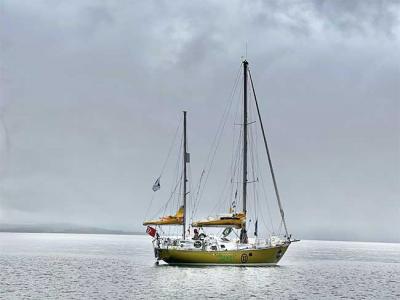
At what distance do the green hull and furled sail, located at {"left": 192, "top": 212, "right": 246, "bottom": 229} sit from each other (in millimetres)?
4496

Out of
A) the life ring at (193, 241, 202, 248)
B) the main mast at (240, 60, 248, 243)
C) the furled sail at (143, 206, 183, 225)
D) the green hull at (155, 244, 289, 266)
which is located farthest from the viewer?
the furled sail at (143, 206, 183, 225)

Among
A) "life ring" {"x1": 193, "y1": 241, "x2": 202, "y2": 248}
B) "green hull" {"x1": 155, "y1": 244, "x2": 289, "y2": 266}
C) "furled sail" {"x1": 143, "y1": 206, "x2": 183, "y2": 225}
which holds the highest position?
"furled sail" {"x1": 143, "y1": 206, "x2": 183, "y2": 225}

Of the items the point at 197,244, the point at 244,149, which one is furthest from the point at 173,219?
the point at 244,149

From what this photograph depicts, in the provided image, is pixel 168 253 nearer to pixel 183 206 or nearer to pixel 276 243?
pixel 183 206

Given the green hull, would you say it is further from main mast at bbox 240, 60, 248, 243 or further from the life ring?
main mast at bbox 240, 60, 248, 243

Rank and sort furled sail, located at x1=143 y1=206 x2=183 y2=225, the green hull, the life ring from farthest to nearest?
furled sail, located at x1=143 y1=206 x2=183 y2=225, the life ring, the green hull

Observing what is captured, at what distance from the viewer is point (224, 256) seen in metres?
84.1

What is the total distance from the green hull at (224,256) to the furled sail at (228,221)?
4.50 meters

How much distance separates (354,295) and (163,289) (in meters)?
22.9

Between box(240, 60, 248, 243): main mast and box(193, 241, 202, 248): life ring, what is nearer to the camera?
box(193, 241, 202, 248): life ring

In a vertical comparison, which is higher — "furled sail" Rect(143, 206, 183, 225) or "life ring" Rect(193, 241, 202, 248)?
"furled sail" Rect(143, 206, 183, 225)

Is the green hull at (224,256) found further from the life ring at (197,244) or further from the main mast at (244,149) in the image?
the main mast at (244,149)

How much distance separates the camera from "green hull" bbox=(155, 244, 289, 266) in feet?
276

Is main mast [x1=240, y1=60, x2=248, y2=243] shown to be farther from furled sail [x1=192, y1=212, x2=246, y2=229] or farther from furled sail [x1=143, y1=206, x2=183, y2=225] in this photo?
furled sail [x1=143, y1=206, x2=183, y2=225]
